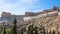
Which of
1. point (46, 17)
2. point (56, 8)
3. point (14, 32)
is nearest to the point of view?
point (14, 32)

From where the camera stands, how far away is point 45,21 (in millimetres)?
150750

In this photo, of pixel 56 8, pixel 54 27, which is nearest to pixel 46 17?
pixel 56 8

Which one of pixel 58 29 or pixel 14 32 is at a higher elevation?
pixel 14 32

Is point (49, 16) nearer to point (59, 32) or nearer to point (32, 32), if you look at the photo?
point (59, 32)

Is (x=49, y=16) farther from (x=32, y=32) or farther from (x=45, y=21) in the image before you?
(x=32, y=32)

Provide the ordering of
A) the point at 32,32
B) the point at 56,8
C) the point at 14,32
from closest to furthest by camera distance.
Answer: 1. the point at 14,32
2. the point at 32,32
3. the point at 56,8

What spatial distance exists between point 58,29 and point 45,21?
3295cm

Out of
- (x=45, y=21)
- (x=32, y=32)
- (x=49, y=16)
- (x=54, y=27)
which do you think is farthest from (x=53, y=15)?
(x=32, y=32)

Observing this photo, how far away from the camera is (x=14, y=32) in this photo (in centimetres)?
6322

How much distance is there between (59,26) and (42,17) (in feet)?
148

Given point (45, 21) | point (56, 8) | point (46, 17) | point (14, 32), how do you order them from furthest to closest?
point (56, 8) → point (46, 17) → point (45, 21) → point (14, 32)

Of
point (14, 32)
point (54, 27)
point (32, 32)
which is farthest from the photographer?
point (54, 27)

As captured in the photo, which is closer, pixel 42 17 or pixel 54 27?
pixel 54 27

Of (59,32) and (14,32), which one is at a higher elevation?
(14,32)
